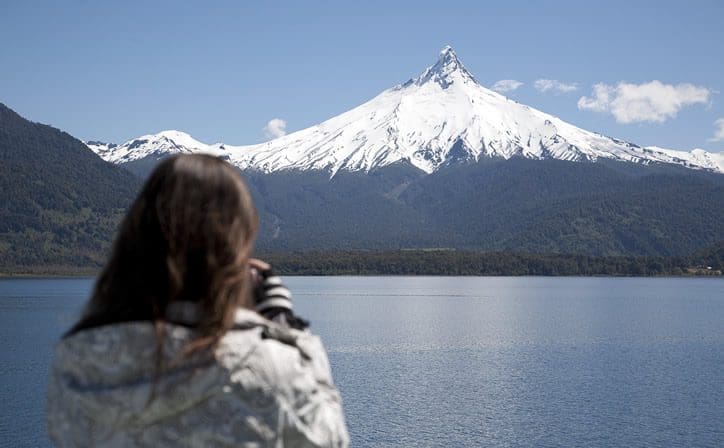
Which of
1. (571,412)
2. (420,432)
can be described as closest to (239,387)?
(420,432)

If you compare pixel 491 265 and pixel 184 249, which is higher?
pixel 184 249

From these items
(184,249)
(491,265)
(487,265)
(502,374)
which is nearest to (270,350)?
(184,249)

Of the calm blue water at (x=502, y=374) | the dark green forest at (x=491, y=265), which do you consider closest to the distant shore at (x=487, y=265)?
the dark green forest at (x=491, y=265)

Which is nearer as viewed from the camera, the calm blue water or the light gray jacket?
the light gray jacket

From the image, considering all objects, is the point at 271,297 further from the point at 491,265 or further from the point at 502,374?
the point at 491,265

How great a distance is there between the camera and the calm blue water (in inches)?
1304

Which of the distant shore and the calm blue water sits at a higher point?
the distant shore

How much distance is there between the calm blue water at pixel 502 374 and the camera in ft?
109

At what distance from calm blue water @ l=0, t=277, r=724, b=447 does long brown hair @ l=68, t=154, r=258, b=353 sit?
296 mm

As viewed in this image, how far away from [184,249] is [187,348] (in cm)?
28

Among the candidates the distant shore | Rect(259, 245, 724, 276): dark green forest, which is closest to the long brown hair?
the distant shore

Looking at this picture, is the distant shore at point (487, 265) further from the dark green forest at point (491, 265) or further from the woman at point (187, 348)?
the woman at point (187, 348)

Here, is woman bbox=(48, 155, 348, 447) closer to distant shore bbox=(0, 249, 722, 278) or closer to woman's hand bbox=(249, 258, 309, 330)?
woman's hand bbox=(249, 258, 309, 330)

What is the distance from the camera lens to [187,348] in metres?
2.24
